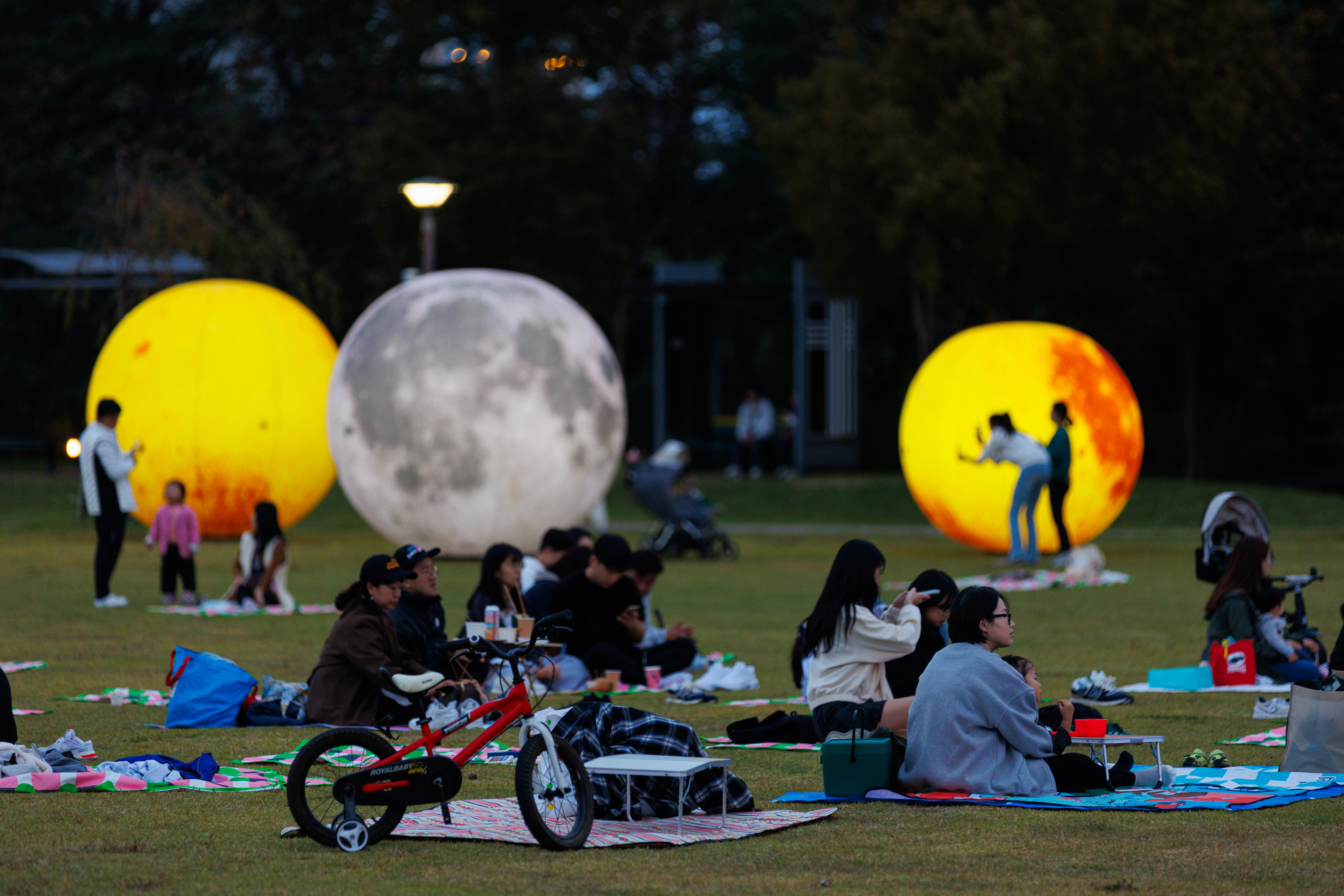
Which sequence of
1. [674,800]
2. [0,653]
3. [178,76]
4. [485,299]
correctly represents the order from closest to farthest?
1. [674,800]
2. [0,653]
3. [485,299]
4. [178,76]

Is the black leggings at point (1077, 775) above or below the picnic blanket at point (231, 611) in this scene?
below

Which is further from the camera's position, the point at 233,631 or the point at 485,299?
the point at 485,299

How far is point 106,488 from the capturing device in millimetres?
17469

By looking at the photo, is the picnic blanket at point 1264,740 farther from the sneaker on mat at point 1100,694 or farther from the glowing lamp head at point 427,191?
the glowing lamp head at point 427,191

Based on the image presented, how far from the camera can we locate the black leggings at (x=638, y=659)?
1217 centimetres

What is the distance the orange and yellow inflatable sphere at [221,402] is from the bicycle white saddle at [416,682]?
627 inches

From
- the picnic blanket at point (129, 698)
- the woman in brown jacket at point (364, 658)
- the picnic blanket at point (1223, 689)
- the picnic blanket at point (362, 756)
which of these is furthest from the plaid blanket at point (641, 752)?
the picnic blanket at point (1223, 689)

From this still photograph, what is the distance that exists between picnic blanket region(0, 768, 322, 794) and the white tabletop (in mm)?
1858

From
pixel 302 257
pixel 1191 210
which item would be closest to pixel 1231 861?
pixel 1191 210

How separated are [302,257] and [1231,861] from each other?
97.2 ft

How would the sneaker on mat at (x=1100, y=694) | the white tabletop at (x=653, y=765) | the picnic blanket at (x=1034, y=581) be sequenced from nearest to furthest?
1. the white tabletop at (x=653, y=765)
2. the sneaker on mat at (x=1100, y=694)
3. the picnic blanket at (x=1034, y=581)

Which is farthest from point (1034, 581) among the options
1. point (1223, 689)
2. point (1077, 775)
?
point (1077, 775)

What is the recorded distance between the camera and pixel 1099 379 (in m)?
21.9

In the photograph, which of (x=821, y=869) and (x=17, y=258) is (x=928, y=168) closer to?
(x=17, y=258)
